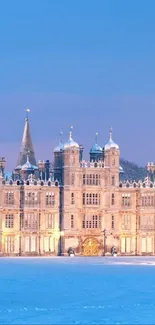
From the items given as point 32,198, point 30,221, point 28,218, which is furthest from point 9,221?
point 32,198

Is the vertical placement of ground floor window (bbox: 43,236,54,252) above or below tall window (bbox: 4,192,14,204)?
below

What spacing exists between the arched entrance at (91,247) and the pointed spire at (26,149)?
12105mm

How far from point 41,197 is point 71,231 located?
200 inches

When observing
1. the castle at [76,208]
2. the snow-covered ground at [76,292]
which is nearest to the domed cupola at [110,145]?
the castle at [76,208]

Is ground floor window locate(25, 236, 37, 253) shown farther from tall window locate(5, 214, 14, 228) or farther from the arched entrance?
the arched entrance

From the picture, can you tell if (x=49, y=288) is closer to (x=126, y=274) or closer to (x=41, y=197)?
(x=126, y=274)

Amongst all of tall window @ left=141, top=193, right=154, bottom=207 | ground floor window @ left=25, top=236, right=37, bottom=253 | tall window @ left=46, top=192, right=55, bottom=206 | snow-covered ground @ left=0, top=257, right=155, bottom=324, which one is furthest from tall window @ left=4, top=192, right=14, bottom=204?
tall window @ left=141, top=193, right=154, bottom=207

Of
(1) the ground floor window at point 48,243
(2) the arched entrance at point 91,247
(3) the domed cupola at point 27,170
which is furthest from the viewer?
(3) the domed cupola at point 27,170

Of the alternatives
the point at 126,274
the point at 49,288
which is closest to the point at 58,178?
the point at 126,274

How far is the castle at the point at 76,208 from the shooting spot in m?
115

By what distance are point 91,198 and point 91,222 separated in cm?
270

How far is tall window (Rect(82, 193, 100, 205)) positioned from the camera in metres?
118

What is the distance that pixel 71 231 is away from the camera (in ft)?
385

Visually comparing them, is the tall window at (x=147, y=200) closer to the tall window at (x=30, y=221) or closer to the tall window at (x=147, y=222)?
the tall window at (x=147, y=222)
